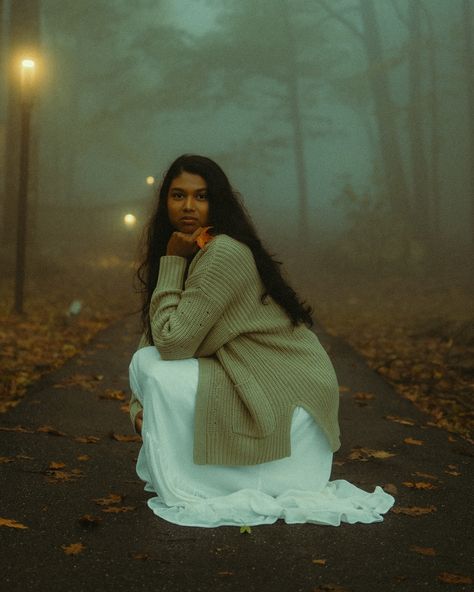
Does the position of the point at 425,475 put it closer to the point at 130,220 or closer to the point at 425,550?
the point at 425,550

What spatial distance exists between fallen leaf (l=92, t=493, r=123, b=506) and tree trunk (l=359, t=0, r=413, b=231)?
21.1 metres

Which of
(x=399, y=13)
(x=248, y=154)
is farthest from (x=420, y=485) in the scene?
(x=248, y=154)

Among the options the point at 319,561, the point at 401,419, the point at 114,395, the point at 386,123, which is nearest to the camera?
the point at 319,561

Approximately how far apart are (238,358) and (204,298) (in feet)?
1.19

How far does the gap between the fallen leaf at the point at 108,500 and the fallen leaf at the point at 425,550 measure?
1.61 meters

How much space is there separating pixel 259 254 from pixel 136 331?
7832 millimetres

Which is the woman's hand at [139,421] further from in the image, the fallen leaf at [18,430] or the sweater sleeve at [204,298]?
the fallen leaf at [18,430]

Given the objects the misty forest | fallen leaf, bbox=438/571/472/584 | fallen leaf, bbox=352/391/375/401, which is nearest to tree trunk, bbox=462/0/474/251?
Result: the misty forest

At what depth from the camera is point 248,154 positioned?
39188 millimetres

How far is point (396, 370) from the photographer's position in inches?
348

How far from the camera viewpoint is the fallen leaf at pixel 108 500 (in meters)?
4.08

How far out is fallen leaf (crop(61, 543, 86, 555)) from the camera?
3.35 metres

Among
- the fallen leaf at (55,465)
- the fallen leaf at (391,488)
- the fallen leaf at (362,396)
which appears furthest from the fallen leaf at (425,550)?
the fallen leaf at (362,396)

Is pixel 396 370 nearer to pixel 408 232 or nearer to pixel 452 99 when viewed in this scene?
pixel 408 232
